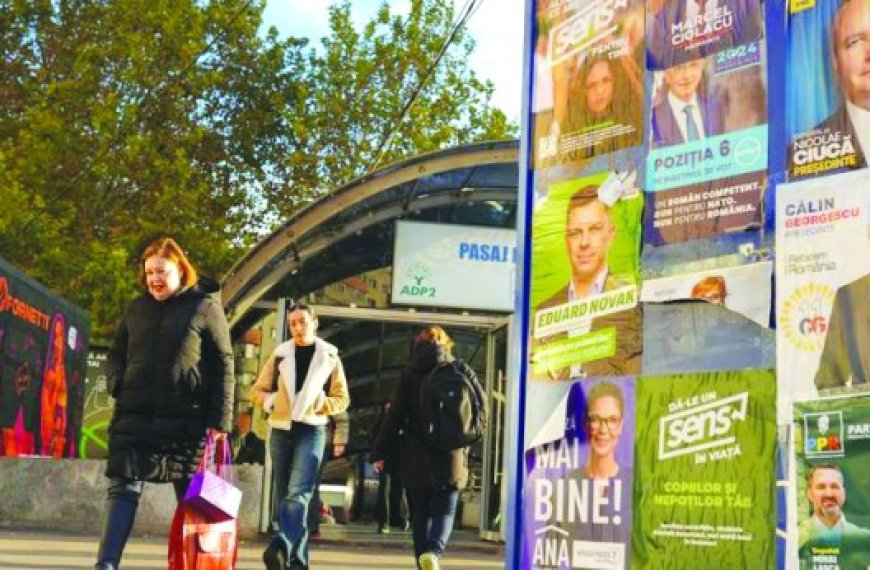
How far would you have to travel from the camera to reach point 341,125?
101ft

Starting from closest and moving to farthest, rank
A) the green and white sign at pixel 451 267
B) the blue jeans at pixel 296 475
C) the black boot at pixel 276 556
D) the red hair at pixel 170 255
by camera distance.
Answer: the red hair at pixel 170 255, the black boot at pixel 276 556, the blue jeans at pixel 296 475, the green and white sign at pixel 451 267

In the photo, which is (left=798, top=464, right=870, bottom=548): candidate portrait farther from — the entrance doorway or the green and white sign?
the green and white sign

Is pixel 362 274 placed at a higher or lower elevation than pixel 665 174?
higher

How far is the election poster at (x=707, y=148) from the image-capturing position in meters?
4.06

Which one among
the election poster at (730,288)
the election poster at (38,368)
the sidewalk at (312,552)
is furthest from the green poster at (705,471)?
the election poster at (38,368)

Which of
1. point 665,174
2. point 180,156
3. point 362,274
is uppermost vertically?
point 180,156

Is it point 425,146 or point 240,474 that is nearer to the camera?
point 240,474

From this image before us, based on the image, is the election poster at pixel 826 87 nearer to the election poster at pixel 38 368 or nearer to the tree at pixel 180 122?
A: the election poster at pixel 38 368

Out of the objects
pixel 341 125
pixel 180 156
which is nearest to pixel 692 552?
pixel 180 156

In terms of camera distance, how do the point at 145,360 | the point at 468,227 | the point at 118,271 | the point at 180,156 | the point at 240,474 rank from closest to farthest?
the point at 145,360 < the point at 240,474 < the point at 468,227 < the point at 118,271 < the point at 180,156

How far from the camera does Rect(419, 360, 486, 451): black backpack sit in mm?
9336

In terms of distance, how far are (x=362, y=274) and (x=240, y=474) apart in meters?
3.63

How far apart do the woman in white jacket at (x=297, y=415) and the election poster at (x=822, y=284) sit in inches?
221

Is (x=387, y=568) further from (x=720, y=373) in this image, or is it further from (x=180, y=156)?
(x=180, y=156)
